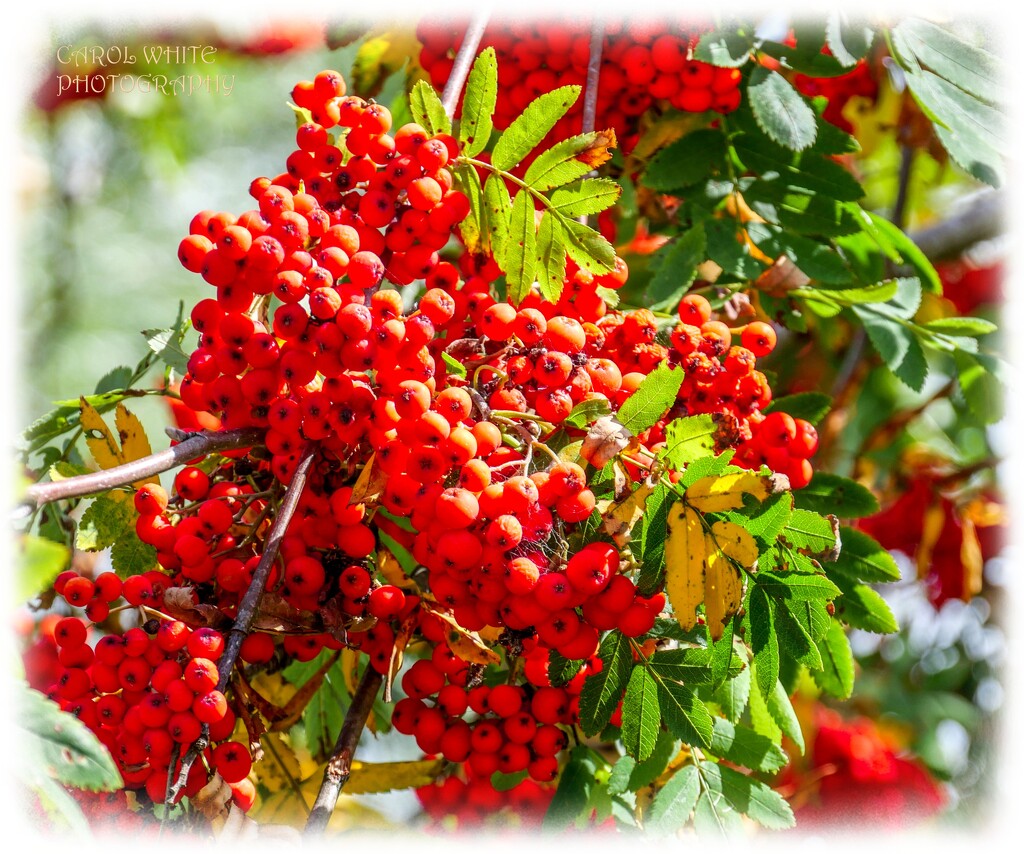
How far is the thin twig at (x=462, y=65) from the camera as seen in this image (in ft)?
4.86

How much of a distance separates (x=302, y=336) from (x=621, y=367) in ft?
1.45

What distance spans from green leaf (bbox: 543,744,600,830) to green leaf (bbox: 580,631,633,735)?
295mm

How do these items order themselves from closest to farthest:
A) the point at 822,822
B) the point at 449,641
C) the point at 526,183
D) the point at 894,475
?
the point at 449,641 → the point at 526,183 → the point at 822,822 → the point at 894,475

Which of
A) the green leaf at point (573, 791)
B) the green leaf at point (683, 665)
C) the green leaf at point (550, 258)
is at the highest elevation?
the green leaf at point (550, 258)

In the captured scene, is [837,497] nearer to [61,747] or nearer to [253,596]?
[253,596]

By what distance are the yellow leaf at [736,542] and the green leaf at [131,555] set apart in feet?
2.44

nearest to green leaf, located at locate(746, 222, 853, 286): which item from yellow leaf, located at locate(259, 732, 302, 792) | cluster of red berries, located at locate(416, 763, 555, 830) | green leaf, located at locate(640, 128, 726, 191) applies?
green leaf, located at locate(640, 128, 726, 191)

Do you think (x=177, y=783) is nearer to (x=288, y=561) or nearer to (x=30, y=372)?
(x=288, y=561)

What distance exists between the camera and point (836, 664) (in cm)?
153

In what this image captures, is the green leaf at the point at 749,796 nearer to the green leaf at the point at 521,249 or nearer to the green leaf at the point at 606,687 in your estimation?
the green leaf at the point at 606,687

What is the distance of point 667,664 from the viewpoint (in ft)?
4.22

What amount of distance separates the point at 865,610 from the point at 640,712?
45cm

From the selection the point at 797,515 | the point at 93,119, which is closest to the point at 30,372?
the point at 93,119

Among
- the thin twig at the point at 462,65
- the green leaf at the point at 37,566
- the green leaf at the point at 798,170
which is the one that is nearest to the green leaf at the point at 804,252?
the green leaf at the point at 798,170
